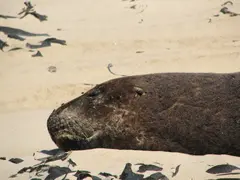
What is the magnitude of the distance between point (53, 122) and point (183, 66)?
2046 mm

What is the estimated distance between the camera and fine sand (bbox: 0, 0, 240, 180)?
130 inches

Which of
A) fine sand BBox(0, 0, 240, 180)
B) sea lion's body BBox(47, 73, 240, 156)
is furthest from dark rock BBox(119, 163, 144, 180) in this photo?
sea lion's body BBox(47, 73, 240, 156)

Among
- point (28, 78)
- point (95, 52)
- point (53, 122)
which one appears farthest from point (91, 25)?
point (53, 122)

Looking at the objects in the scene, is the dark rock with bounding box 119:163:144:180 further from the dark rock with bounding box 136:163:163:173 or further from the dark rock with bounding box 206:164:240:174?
the dark rock with bounding box 206:164:240:174

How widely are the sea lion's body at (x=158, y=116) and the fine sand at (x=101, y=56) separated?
0.09 metres

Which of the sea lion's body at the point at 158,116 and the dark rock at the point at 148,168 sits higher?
the sea lion's body at the point at 158,116

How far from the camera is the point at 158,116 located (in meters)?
3.33

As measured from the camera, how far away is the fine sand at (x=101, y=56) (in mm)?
3291

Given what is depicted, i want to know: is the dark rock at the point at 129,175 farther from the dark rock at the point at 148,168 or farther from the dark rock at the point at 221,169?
the dark rock at the point at 221,169

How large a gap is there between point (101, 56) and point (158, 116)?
99.1 inches

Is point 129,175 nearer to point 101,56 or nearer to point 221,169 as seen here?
point 221,169

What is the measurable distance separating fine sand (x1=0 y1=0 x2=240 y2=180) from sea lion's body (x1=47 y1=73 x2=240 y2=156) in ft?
0.29

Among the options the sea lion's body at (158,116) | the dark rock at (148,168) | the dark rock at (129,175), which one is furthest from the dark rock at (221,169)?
the dark rock at (129,175)

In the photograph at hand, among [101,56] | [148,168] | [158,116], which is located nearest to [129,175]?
[148,168]
